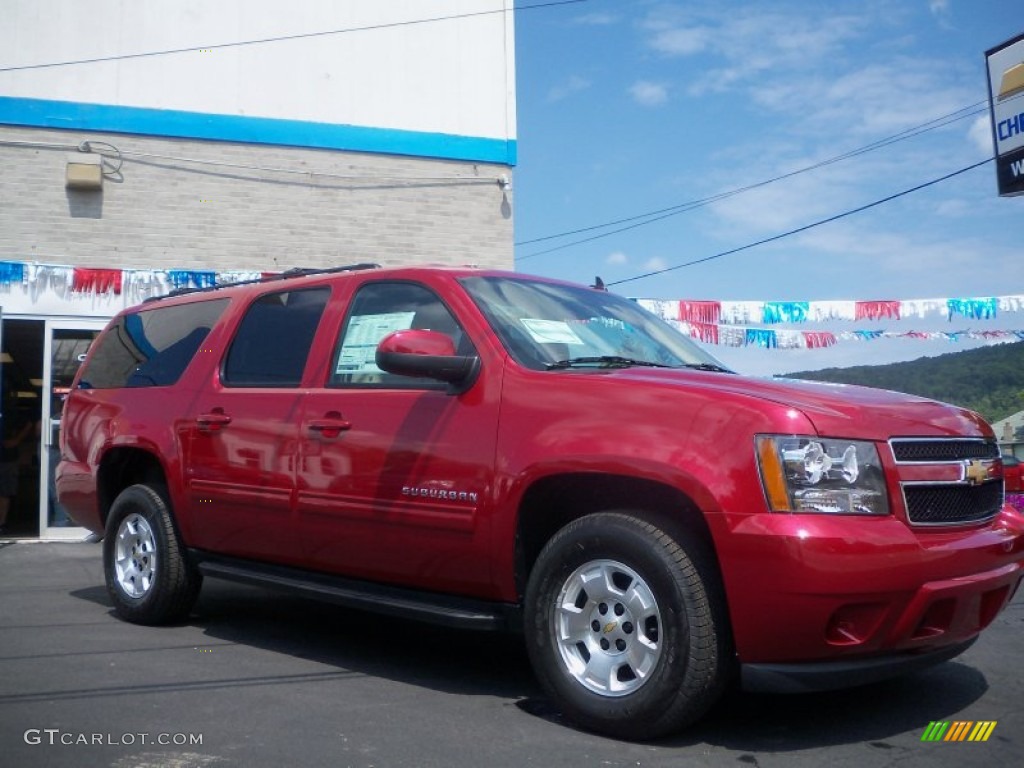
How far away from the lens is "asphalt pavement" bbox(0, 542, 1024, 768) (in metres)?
3.81

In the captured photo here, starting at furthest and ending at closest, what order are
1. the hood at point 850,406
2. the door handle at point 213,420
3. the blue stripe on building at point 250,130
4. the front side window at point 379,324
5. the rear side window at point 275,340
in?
the blue stripe on building at point 250,130 < the door handle at point 213,420 < the rear side window at point 275,340 < the front side window at point 379,324 < the hood at point 850,406

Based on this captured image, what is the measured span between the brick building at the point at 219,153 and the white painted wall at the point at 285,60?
0.7 inches

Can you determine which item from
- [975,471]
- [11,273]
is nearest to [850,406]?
[975,471]

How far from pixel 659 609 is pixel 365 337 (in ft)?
7.11

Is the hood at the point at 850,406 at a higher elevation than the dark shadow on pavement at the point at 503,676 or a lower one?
higher

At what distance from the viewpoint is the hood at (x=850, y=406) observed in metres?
3.80

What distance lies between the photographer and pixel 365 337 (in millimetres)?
5273

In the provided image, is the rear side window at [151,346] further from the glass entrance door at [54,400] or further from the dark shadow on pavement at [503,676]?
the glass entrance door at [54,400]

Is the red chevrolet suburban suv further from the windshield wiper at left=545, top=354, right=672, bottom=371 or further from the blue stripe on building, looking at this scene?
the blue stripe on building

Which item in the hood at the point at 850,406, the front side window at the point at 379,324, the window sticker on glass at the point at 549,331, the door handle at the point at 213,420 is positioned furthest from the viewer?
the door handle at the point at 213,420

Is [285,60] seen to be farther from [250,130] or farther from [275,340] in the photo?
[275,340]

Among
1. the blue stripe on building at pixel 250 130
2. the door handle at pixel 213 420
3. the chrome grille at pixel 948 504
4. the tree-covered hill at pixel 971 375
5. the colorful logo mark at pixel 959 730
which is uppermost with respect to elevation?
the blue stripe on building at pixel 250 130

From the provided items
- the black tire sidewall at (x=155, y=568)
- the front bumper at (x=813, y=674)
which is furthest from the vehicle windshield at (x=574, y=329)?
the black tire sidewall at (x=155, y=568)

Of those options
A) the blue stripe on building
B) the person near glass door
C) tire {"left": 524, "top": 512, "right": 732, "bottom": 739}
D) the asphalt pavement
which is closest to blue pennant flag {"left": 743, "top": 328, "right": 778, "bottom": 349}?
the blue stripe on building
